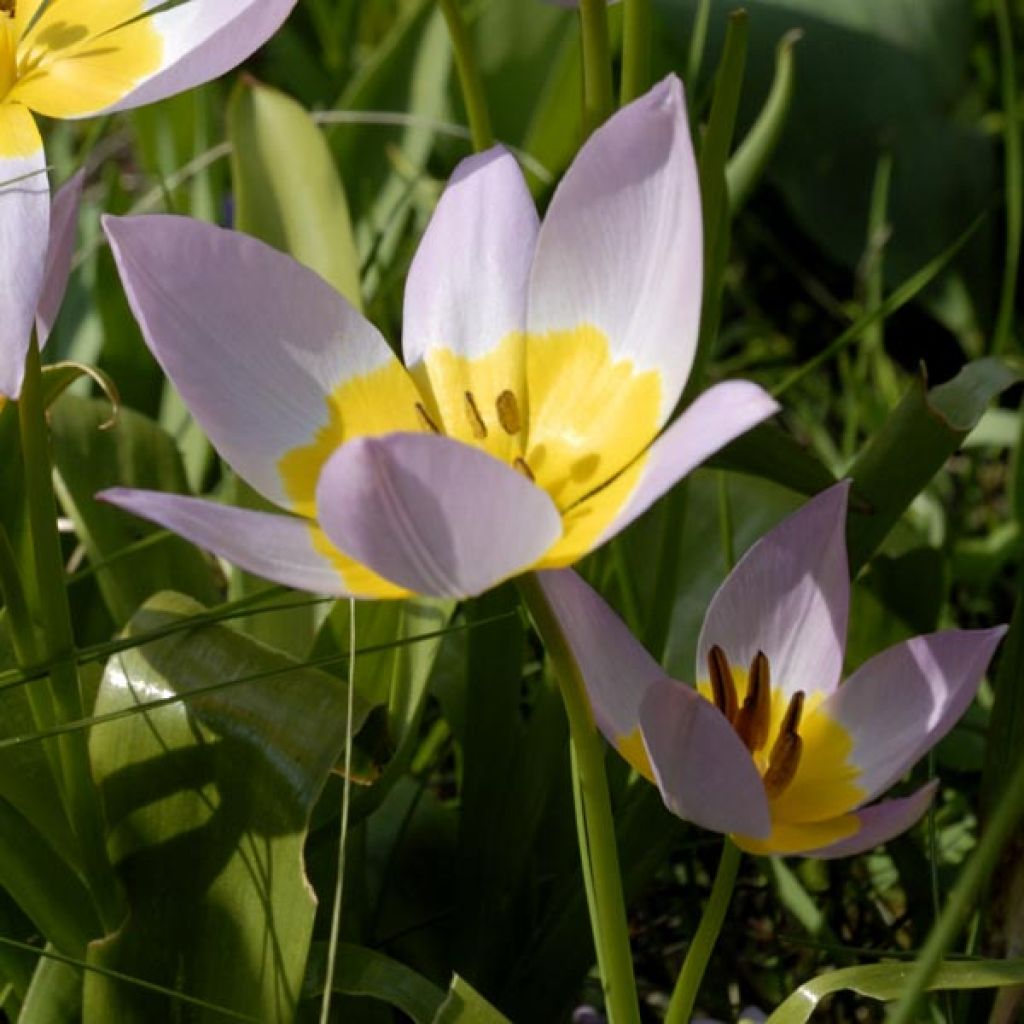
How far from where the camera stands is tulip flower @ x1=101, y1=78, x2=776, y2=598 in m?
0.66

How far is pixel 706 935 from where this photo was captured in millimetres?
821

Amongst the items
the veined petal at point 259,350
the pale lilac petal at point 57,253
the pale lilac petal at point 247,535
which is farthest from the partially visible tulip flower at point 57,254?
the pale lilac petal at point 247,535

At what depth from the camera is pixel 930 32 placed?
2.27 meters

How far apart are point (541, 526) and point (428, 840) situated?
640 millimetres

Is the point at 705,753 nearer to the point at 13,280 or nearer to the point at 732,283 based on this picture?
the point at 13,280

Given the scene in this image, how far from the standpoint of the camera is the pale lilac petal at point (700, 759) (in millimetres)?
737

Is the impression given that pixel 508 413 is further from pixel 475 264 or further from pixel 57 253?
pixel 57 253

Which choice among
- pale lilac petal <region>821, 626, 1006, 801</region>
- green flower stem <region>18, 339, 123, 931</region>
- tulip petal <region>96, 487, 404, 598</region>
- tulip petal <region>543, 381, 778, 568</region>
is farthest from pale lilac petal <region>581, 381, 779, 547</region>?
green flower stem <region>18, 339, 123, 931</region>

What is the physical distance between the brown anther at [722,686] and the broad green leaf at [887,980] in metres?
0.14

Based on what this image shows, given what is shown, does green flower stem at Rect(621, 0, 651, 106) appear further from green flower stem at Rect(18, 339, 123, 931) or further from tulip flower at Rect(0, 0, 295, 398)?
green flower stem at Rect(18, 339, 123, 931)

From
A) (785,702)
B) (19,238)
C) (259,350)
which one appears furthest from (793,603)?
(19,238)

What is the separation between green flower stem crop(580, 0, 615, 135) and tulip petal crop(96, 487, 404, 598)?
12.6 inches

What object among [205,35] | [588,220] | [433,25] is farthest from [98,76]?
[433,25]

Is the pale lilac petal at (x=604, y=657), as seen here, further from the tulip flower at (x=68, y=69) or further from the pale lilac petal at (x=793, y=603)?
the tulip flower at (x=68, y=69)
